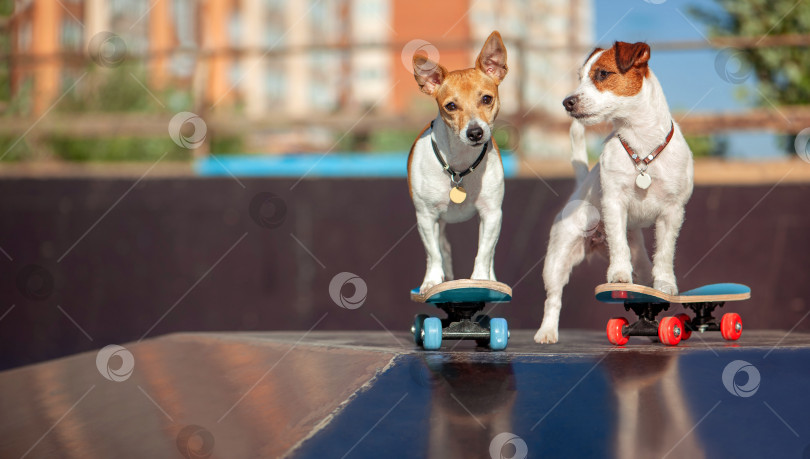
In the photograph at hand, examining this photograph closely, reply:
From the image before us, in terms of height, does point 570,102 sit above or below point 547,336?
above

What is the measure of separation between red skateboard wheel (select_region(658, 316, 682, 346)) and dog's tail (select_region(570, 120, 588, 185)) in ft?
2.16

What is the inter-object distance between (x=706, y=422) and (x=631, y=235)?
1.07 meters

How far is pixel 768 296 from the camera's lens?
647 cm

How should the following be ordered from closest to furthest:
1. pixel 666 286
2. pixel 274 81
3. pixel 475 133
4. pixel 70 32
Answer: pixel 475 133, pixel 666 286, pixel 70 32, pixel 274 81

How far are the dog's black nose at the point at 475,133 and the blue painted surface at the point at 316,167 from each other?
278cm

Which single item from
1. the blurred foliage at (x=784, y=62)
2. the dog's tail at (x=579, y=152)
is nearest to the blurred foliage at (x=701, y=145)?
the blurred foliage at (x=784, y=62)

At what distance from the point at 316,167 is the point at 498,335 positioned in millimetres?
4366

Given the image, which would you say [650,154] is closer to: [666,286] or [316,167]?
[666,286]

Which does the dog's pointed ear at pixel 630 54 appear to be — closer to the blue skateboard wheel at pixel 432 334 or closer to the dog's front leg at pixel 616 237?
the dog's front leg at pixel 616 237

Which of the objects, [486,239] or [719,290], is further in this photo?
[719,290]

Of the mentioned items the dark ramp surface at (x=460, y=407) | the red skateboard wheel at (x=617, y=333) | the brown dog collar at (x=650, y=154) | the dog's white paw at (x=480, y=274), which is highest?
the brown dog collar at (x=650, y=154)

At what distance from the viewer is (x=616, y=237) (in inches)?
115

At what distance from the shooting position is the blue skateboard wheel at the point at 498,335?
9.77 feet

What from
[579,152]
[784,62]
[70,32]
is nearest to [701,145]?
[784,62]
